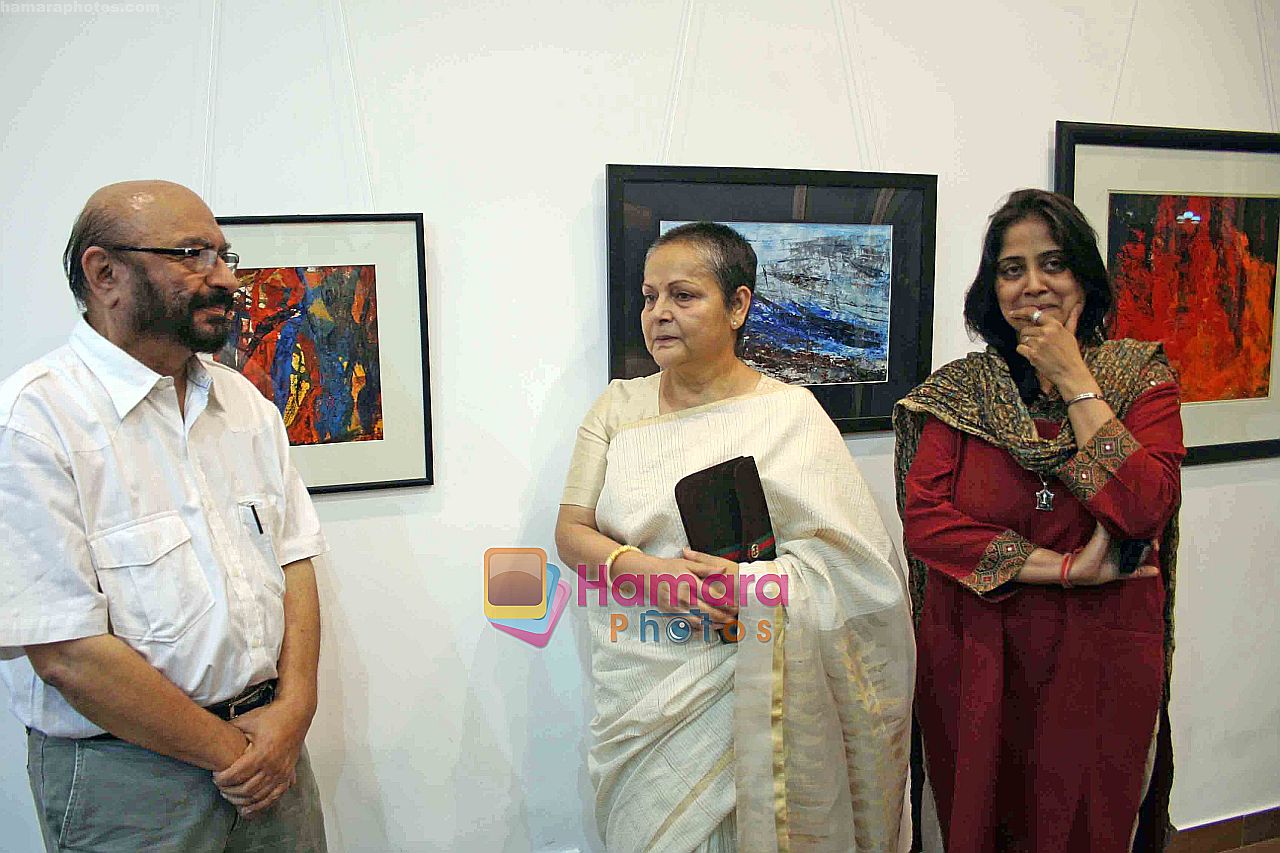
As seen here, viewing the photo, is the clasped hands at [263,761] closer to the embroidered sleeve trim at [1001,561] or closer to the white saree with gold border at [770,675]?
the white saree with gold border at [770,675]

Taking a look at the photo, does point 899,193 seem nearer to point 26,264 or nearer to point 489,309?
point 489,309

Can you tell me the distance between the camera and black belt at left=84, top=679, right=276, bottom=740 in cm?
136

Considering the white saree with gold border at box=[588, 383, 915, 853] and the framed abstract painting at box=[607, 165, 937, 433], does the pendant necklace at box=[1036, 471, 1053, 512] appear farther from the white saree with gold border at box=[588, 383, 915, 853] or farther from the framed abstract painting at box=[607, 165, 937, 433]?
the framed abstract painting at box=[607, 165, 937, 433]

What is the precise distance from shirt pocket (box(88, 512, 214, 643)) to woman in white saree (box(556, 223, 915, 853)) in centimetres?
66

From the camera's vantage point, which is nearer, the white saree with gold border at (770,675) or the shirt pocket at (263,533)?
the shirt pocket at (263,533)

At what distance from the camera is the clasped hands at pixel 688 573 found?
1.56 metres

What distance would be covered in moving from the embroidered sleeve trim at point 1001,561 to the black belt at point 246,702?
1.23 metres

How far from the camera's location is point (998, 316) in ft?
5.76

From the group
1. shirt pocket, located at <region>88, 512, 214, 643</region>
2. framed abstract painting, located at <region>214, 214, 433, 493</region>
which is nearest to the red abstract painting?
framed abstract painting, located at <region>214, 214, 433, 493</region>

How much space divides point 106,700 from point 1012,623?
4.97 feet

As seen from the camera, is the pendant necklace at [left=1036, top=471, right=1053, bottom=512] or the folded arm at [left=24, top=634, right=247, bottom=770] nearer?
the folded arm at [left=24, top=634, right=247, bottom=770]

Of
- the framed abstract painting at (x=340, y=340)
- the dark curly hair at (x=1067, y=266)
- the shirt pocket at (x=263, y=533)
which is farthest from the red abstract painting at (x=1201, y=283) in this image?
the shirt pocket at (x=263, y=533)

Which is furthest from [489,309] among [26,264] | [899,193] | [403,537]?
[899,193]

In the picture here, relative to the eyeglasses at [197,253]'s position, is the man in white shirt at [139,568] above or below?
below
